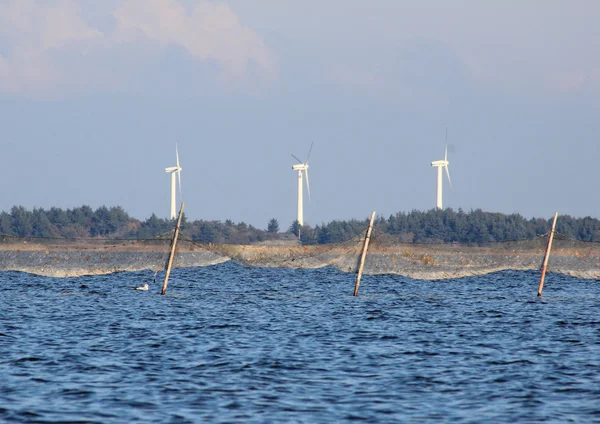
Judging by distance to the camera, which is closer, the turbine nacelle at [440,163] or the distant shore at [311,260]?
the distant shore at [311,260]

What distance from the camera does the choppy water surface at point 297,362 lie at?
18.4 m

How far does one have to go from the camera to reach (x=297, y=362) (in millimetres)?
24203

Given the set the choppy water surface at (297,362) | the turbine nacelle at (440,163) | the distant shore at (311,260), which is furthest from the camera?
the turbine nacelle at (440,163)

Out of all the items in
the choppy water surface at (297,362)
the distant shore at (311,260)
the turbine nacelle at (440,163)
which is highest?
the turbine nacelle at (440,163)

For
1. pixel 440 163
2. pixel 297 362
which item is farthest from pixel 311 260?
pixel 440 163

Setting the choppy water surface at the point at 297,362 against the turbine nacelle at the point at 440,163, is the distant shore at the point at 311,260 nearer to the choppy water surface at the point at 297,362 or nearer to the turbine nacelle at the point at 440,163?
the choppy water surface at the point at 297,362

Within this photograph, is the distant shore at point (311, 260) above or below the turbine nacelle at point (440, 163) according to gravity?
below

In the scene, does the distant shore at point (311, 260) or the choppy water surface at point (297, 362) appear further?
the distant shore at point (311, 260)

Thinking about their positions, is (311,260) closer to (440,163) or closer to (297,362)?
(297,362)

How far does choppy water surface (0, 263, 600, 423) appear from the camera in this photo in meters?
18.4

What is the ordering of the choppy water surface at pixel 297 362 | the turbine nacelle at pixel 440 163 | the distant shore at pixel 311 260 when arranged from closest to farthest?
the choppy water surface at pixel 297 362 → the distant shore at pixel 311 260 → the turbine nacelle at pixel 440 163

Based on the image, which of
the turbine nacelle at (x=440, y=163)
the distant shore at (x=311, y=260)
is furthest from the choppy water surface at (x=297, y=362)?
the turbine nacelle at (x=440, y=163)

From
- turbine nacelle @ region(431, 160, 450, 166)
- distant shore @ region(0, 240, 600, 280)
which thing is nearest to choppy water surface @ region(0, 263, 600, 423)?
distant shore @ region(0, 240, 600, 280)

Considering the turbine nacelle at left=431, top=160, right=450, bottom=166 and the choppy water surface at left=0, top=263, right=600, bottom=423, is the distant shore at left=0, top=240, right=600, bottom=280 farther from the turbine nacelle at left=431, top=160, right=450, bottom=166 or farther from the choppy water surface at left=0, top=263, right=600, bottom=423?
the turbine nacelle at left=431, top=160, right=450, bottom=166
